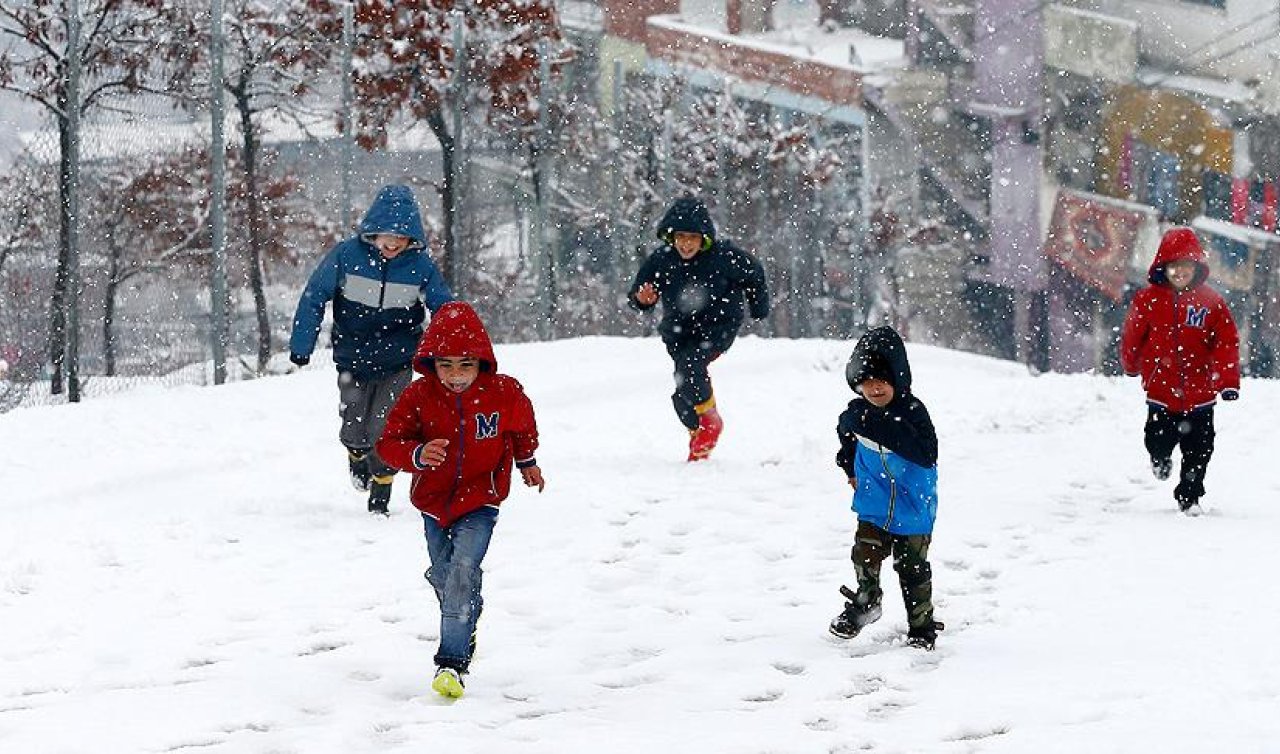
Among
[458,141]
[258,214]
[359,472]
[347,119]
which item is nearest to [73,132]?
[347,119]

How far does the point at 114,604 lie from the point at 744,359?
1162 cm

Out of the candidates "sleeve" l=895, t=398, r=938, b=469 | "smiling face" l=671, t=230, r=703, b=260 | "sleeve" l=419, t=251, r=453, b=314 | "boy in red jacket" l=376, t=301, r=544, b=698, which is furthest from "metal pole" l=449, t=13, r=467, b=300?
"boy in red jacket" l=376, t=301, r=544, b=698

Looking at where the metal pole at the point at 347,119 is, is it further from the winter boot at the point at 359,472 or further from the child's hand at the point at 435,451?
the child's hand at the point at 435,451

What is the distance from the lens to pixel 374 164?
66.3 ft

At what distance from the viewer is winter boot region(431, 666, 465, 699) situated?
5473 mm

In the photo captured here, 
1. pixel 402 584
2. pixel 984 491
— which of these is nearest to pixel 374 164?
pixel 984 491

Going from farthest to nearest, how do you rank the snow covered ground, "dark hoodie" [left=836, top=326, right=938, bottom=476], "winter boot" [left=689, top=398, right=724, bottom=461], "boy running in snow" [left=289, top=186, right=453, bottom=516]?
"winter boot" [left=689, top=398, right=724, bottom=461] < "boy running in snow" [left=289, top=186, right=453, bottom=516] < "dark hoodie" [left=836, top=326, right=938, bottom=476] < the snow covered ground

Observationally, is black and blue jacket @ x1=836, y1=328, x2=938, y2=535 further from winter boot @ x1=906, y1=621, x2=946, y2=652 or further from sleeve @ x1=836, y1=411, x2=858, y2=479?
winter boot @ x1=906, y1=621, x2=946, y2=652

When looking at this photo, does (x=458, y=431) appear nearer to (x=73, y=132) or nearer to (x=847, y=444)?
(x=847, y=444)

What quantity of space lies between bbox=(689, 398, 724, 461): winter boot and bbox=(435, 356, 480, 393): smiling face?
5.03m

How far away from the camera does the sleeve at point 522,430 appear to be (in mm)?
5727

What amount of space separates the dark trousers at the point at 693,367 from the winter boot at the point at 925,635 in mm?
4276

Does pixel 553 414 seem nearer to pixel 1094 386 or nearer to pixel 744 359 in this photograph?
pixel 744 359

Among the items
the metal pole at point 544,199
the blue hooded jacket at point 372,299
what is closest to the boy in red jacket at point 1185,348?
the blue hooded jacket at point 372,299
